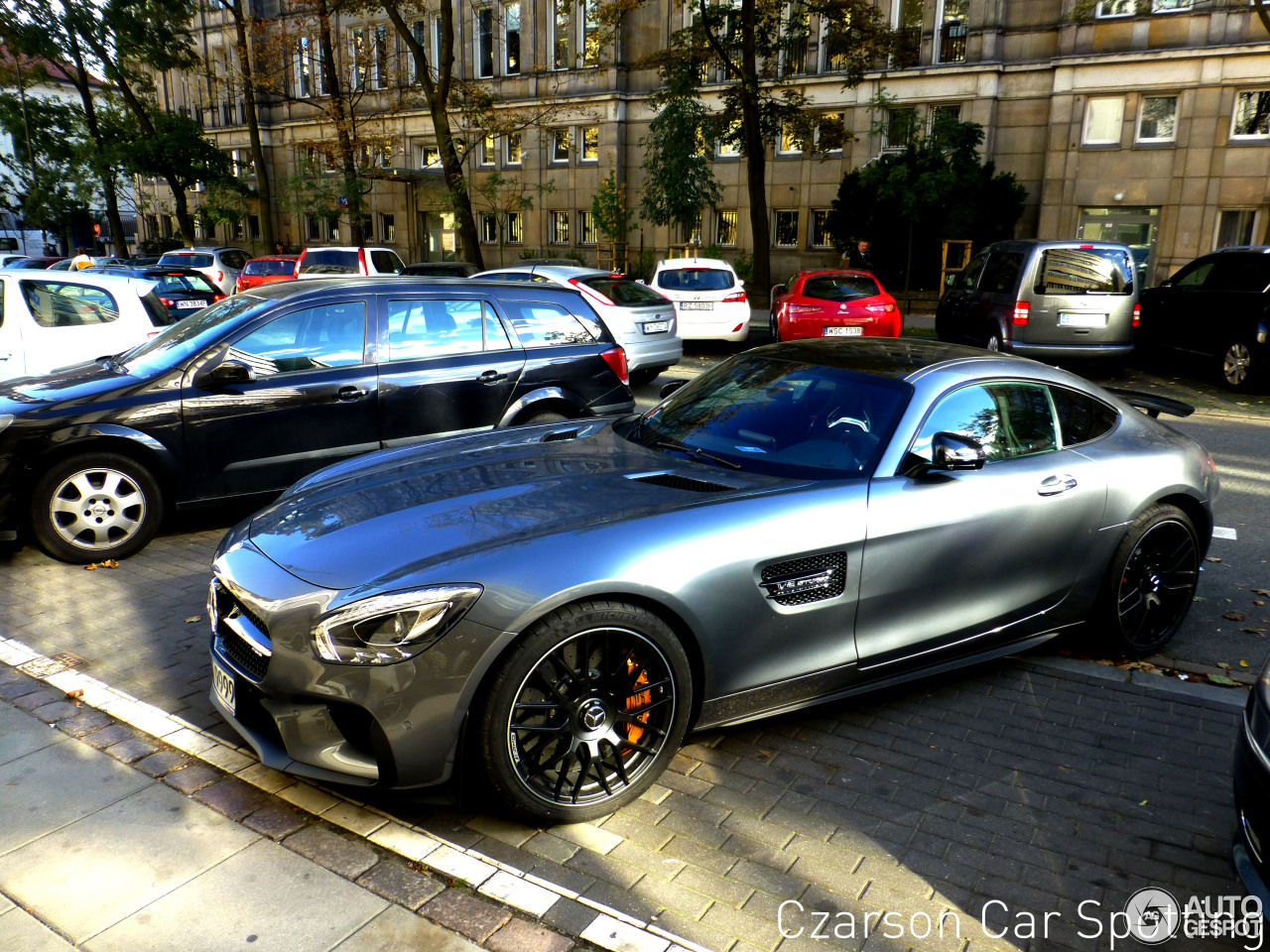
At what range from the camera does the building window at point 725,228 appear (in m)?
33.9

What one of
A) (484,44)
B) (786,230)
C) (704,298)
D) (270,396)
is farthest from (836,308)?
(484,44)

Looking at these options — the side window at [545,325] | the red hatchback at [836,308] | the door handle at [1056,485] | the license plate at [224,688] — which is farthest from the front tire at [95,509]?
the red hatchback at [836,308]

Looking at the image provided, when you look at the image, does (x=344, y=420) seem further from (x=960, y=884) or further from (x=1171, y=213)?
(x=1171, y=213)

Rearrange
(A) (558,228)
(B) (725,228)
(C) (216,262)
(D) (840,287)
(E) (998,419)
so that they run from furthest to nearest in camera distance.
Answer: (A) (558,228), (B) (725,228), (C) (216,262), (D) (840,287), (E) (998,419)

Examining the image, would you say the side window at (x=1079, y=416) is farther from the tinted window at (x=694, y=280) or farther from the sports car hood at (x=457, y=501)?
the tinted window at (x=694, y=280)

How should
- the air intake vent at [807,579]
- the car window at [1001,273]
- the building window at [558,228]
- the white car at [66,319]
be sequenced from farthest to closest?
the building window at [558,228] < the car window at [1001,273] < the white car at [66,319] < the air intake vent at [807,579]

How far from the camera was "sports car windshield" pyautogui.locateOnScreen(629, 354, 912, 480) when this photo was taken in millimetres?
3963

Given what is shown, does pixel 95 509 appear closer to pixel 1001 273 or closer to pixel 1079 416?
pixel 1079 416

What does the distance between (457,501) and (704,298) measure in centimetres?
1335

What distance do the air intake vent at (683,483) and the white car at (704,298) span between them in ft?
42.0

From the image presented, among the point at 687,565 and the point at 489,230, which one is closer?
the point at 687,565

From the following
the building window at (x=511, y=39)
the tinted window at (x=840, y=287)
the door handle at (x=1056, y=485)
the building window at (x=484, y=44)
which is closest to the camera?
the door handle at (x=1056, y=485)

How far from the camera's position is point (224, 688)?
11.4ft

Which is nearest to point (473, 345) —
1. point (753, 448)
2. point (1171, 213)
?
point (753, 448)
